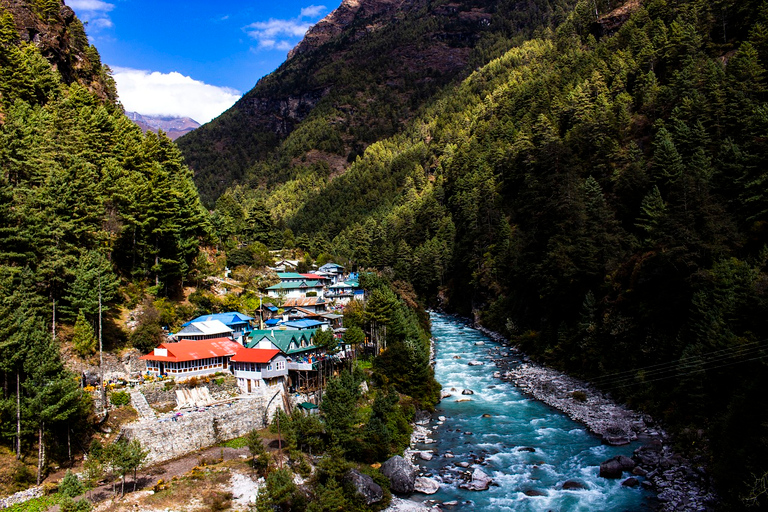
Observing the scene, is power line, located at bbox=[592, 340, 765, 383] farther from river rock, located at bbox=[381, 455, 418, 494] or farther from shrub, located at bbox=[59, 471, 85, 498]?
shrub, located at bbox=[59, 471, 85, 498]

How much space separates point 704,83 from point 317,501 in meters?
66.7

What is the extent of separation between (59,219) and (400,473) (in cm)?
3148

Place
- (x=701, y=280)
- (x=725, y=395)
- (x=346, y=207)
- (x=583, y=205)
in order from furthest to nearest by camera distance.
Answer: (x=346, y=207) → (x=583, y=205) → (x=701, y=280) → (x=725, y=395)

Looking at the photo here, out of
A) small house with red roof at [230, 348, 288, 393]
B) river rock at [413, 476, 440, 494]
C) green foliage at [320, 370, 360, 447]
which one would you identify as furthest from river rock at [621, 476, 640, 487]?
small house with red roof at [230, 348, 288, 393]

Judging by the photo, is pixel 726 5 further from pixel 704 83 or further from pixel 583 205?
pixel 583 205

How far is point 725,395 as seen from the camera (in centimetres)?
3175

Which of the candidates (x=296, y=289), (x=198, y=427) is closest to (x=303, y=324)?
(x=296, y=289)

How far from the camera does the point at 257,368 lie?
130 ft

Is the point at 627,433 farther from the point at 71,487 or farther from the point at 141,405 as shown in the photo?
the point at 71,487

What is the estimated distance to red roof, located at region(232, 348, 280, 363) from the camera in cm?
3934

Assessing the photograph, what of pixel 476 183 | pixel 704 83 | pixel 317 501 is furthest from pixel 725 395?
pixel 476 183

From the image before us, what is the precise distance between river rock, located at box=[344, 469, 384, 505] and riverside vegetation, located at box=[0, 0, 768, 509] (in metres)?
1.09

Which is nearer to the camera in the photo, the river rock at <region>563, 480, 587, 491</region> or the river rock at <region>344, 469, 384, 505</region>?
the river rock at <region>344, 469, 384, 505</region>

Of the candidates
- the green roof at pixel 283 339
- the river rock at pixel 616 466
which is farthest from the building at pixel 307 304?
the river rock at pixel 616 466
